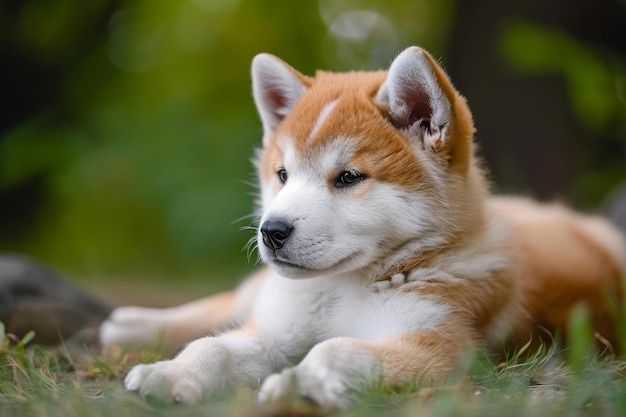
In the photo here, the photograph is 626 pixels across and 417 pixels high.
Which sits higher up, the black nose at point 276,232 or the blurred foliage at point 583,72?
the blurred foliage at point 583,72

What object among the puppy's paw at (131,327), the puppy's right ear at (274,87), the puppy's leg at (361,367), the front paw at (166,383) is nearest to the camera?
the puppy's leg at (361,367)

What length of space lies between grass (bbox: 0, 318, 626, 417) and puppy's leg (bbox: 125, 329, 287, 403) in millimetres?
67

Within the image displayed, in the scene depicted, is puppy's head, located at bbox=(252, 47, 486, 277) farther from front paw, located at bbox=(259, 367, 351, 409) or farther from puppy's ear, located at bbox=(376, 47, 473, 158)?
front paw, located at bbox=(259, 367, 351, 409)

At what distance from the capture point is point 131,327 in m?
3.79

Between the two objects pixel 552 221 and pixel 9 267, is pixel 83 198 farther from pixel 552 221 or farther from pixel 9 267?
pixel 552 221

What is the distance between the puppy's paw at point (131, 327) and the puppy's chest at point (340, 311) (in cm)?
86

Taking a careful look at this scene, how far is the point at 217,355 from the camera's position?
8.81 ft

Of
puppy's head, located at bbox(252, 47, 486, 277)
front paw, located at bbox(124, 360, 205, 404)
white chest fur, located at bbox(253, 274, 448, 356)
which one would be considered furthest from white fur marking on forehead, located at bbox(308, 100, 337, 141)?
front paw, located at bbox(124, 360, 205, 404)

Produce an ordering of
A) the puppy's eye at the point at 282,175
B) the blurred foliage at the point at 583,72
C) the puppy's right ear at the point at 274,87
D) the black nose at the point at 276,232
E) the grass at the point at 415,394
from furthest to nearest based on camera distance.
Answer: the blurred foliage at the point at 583,72, the puppy's right ear at the point at 274,87, the puppy's eye at the point at 282,175, the black nose at the point at 276,232, the grass at the point at 415,394

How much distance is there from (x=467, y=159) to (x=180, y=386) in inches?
57.4

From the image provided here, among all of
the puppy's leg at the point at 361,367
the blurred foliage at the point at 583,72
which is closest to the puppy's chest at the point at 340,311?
the puppy's leg at the point at 361,367

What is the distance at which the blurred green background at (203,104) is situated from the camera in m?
6.89

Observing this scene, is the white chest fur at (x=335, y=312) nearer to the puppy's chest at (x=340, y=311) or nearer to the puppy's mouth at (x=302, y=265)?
the puppy's chest at (x=340, y=311)

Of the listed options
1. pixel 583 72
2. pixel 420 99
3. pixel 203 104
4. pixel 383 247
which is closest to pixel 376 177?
pixel 383 247
